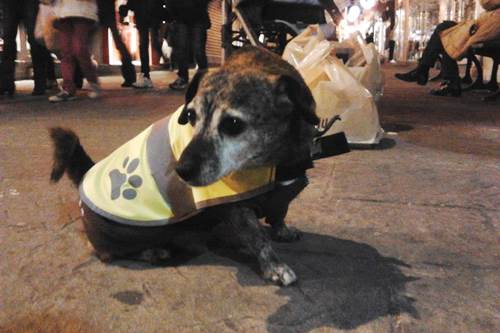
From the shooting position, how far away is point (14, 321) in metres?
1.68

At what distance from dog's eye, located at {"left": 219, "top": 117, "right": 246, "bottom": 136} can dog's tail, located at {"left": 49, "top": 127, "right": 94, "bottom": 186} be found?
0.75 metres

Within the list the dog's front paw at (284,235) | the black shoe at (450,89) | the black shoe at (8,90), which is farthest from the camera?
the black shoe at (450,89)

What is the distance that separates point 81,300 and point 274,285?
685 mm

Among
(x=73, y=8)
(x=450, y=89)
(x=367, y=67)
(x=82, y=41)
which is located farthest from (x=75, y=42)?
(x=450, y=89)

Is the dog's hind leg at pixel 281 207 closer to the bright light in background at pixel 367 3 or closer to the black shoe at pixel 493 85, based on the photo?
the black shoe at pixel 493 85

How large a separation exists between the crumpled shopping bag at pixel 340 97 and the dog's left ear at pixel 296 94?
2.23 metres

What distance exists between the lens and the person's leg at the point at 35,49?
709 cm

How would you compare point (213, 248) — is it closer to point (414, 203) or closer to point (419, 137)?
point (414, 203)

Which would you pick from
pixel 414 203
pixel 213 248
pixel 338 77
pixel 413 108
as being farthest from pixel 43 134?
pixel 413 108

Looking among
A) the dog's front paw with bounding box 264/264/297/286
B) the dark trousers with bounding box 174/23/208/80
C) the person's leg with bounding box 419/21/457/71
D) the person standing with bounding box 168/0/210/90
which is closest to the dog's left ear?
the dog's front paw with bounding box 264/264/297/286

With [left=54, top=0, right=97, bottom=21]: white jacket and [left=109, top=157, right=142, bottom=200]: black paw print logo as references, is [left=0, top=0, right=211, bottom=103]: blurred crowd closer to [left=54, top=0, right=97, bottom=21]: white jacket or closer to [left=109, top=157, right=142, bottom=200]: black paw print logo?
[left=54, top=0, right=97, bottom=21]: white jacket

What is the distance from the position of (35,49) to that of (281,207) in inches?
248

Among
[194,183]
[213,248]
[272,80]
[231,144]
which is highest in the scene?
[272,80]

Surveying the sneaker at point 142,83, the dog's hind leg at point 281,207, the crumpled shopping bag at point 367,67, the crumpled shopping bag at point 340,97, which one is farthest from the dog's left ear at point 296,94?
the sneaker at point 142,83
